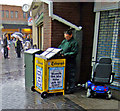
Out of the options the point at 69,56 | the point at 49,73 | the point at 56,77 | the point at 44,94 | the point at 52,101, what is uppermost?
the point at 69,56

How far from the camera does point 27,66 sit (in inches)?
198

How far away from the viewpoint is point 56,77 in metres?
4.39

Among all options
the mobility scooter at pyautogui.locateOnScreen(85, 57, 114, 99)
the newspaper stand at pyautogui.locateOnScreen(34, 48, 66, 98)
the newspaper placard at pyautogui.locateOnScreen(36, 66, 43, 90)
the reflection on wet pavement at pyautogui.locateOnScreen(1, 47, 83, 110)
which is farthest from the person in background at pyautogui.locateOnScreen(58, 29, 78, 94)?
the newspaper placard at pyautogui.locateOnScreen(36, 66, 43, 90)

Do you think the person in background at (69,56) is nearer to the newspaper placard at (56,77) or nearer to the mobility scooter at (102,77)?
the newspaper placard at (56,77)

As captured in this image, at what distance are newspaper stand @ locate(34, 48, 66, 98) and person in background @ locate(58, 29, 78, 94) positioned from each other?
222mm

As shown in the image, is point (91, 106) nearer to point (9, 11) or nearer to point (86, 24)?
point (86, 24)

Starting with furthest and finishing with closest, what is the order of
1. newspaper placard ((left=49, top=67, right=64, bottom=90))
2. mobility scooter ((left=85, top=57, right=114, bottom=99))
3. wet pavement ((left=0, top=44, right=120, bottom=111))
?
newspaper placard ((left=49, top=67, right=64, bottom=90)), mobility scooter ((left=85, top=57, right=114, bottom=99)), wet pavement ((left=0, top=44, right=120, bottom=111))

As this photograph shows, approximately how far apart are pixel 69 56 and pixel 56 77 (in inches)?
29.2

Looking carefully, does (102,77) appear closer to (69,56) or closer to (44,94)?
(69,56)

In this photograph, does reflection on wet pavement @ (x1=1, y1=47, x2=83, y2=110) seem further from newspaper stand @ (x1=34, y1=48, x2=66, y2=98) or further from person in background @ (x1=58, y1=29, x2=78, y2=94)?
person in background @ (x1=58, y1=29, x2=78, y2=94)

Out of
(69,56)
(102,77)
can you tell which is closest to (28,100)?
(69,56)

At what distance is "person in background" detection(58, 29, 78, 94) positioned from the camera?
4379 mm

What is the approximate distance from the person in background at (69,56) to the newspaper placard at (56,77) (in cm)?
29

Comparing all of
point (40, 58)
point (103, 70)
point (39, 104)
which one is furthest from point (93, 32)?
point (39, 104)
